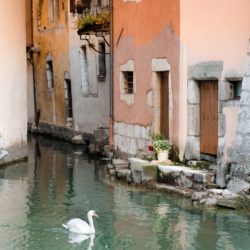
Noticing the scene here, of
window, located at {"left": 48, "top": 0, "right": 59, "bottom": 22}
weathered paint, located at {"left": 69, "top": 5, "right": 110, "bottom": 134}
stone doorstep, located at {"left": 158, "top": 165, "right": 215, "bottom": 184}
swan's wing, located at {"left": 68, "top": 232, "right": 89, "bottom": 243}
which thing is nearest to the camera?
swan's wing, located at {"left": 68, "top": 232, "right": 89, "bottom": 243}

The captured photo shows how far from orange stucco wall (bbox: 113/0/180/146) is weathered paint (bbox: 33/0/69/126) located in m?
7.40

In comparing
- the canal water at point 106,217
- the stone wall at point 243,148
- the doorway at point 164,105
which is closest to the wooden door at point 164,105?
the doorway at point 164,105

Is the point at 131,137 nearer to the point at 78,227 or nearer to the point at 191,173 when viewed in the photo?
the point at 191,173

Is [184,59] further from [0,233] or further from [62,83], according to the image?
[62,83]

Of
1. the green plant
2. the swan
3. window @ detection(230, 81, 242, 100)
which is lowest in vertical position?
the swan

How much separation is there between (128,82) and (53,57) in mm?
9551

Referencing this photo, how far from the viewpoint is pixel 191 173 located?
42.8ft

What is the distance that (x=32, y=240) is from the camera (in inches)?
405

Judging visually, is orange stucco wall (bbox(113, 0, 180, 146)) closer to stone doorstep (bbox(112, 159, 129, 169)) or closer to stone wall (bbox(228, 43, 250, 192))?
stone doorstep (bbox(112, 159, 129, 169))

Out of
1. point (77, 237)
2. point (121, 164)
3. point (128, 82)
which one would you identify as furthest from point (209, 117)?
point (77, 237)

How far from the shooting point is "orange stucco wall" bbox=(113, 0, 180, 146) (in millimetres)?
14616

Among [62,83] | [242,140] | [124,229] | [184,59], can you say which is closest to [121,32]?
[184,59]

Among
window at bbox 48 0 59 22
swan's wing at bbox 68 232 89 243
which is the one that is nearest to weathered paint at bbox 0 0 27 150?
window at bbox 48 0 59 22

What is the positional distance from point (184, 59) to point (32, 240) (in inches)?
207
